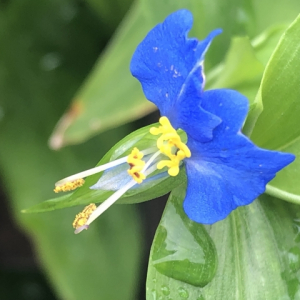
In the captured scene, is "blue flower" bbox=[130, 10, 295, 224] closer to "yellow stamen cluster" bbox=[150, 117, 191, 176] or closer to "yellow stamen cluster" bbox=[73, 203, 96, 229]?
"yellow stamen cluster" bbox=[150, 117, 191, 176]

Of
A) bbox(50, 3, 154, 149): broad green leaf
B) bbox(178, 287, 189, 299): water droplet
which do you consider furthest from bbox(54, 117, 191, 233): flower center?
bbox(50, 3, 154, 149): broad green leaf

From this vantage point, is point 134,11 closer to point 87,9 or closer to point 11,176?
point 87,9

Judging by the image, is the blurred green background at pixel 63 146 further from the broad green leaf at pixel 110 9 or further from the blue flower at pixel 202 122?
the blue flower at pixel 202 122

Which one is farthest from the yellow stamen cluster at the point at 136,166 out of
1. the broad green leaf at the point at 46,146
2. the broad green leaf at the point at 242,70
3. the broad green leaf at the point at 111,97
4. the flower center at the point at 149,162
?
the broad green leaf at the point at 46,146

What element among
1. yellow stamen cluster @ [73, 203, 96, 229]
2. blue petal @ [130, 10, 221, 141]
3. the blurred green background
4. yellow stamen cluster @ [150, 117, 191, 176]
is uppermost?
blue petal @ [130, 10, 221, 141]

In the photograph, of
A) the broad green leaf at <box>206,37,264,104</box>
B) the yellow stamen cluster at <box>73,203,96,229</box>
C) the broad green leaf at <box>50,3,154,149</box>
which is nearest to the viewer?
the yellow stamen cluster at <box>73,203,96,229</box>

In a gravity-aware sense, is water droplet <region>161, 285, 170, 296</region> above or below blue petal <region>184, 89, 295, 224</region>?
below

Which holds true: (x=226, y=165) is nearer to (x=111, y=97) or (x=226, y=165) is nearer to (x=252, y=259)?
(x=252, y=259)
